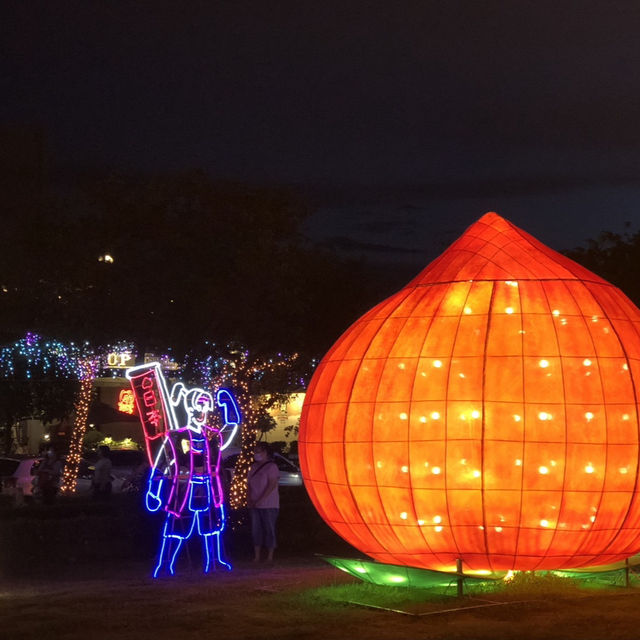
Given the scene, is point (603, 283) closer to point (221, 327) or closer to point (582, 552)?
point (582, 552)

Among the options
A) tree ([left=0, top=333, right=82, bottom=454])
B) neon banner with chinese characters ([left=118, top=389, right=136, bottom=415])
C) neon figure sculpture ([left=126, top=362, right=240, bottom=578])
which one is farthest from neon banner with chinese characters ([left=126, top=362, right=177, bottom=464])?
neon banner with chinese characters ([left=118, top=389, right=136, bottom=415])

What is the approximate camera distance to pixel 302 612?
10.8m

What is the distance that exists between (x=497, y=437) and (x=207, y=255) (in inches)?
496

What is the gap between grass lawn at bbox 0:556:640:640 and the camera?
968cm

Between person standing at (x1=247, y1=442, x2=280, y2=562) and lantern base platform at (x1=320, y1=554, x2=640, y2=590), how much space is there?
3775 mm

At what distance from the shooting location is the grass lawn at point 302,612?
9680 millimetres

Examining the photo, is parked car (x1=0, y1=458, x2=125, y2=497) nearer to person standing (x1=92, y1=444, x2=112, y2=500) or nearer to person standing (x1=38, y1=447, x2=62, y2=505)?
person standing (x1=92, y1=444, x2=112, y2=500)

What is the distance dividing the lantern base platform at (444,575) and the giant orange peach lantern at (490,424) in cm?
15

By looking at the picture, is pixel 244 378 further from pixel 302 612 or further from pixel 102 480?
pixel 302 612

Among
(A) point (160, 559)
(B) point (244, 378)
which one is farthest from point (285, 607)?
(B) point (244, 378)

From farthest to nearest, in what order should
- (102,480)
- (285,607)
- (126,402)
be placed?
(126,402) < (102,480) < (285,607)

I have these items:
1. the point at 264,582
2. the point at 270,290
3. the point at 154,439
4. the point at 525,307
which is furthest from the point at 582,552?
the point at 270,290

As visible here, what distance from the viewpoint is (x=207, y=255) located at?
22.5m

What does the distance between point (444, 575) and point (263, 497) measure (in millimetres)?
5405
